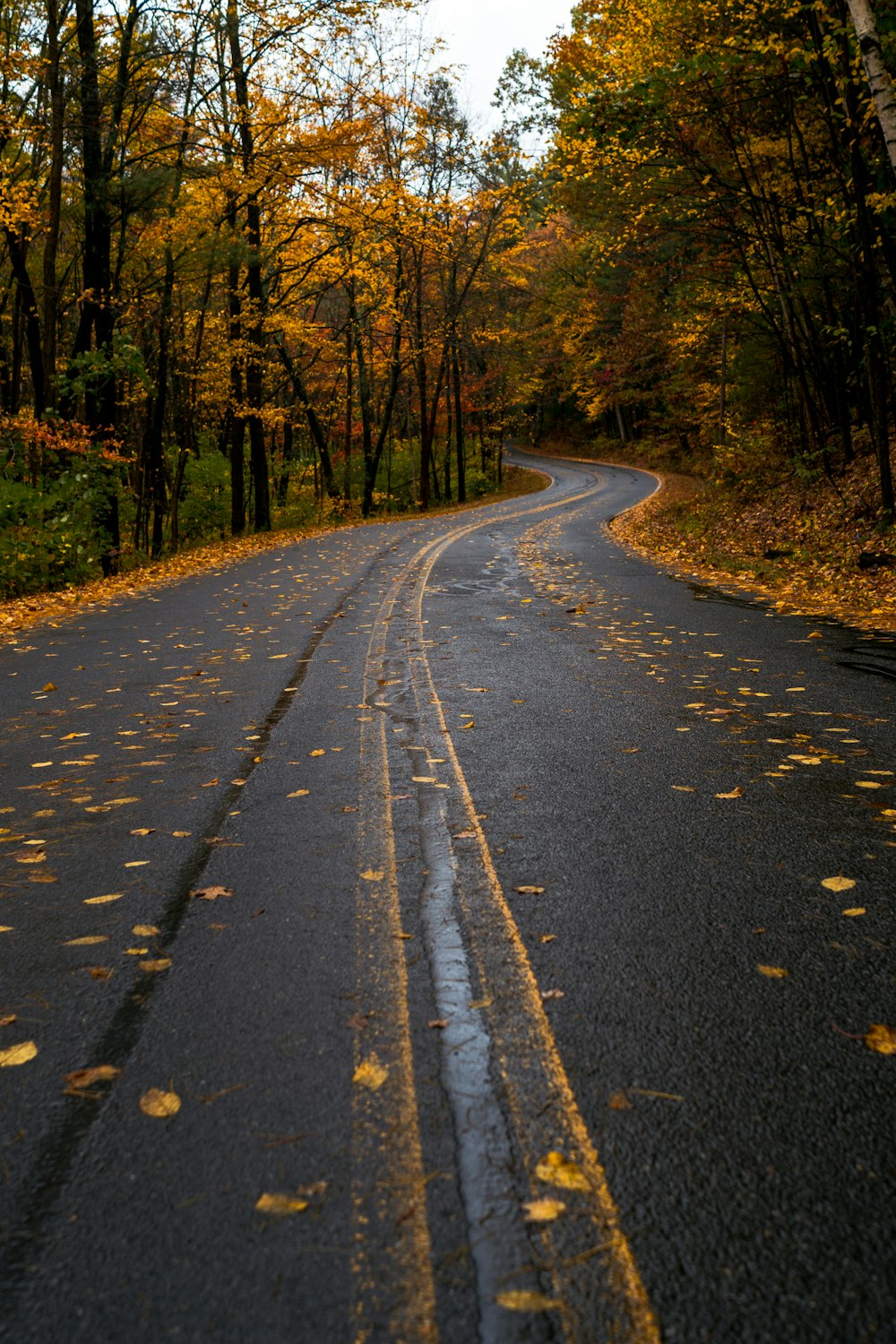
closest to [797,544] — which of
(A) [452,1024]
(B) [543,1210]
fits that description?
(A) [452,1024]

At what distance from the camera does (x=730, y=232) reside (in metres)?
16.7

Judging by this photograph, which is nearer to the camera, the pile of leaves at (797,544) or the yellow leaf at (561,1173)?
the yellow leaf at (561,1173)

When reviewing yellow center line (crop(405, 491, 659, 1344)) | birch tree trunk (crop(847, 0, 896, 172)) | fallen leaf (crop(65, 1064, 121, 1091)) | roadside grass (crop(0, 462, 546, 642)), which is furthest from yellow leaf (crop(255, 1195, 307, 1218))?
birch tree trunk (crop(847, 0, 896, 172))

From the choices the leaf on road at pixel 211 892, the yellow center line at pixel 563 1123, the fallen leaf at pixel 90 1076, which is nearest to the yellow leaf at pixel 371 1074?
the yellow center line at pixel 563 1123

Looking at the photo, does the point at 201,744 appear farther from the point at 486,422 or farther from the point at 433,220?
the point at 486,422

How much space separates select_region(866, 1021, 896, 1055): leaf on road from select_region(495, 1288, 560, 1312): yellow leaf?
126cm

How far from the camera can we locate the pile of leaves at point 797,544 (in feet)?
37.1

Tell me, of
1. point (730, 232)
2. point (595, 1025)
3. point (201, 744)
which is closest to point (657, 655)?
point (201, 744)

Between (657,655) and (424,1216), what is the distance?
6.53 m

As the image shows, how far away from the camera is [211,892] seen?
3.60 metres

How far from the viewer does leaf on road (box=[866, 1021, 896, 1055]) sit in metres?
2.49

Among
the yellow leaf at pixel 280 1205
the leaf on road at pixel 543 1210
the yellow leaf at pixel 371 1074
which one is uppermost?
the yellow leaf at pixel 371 1074

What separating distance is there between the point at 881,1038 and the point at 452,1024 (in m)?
1.23

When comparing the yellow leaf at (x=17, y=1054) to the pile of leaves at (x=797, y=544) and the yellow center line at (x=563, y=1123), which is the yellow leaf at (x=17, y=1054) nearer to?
the yellow center line at (x=563, y=1123)
